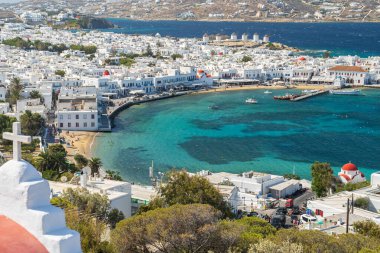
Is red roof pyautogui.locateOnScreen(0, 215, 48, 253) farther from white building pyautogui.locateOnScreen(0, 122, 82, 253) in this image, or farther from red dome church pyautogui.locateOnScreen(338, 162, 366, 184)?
red dome church pyautogui.locateOnScreen(338, 162, 366, 184)

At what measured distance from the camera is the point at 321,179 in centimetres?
2689

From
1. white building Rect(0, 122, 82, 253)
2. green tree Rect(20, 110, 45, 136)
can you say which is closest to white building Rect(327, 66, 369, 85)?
green tree Rect(20, 110, 45, 136)

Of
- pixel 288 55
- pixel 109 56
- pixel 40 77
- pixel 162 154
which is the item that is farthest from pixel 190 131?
pixel 288 55

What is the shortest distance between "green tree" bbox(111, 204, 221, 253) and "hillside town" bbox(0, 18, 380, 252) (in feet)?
7.55

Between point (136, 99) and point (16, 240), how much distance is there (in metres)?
50.3

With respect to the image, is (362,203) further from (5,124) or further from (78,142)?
(5,124)

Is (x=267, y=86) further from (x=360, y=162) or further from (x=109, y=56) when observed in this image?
(x=360, y=162)

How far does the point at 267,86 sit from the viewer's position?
69438 millimetres

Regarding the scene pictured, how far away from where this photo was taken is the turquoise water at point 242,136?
116 ft

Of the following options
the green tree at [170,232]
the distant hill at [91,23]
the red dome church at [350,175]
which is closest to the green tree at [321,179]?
the red dome church at [350,175]

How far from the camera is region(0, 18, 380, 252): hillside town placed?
8531mm

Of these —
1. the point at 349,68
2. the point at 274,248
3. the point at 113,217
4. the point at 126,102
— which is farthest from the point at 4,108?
the point at 349,68

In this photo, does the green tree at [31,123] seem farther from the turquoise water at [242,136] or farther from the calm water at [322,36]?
the calm water at [322,36]

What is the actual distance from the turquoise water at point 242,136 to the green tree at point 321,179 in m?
5.72
